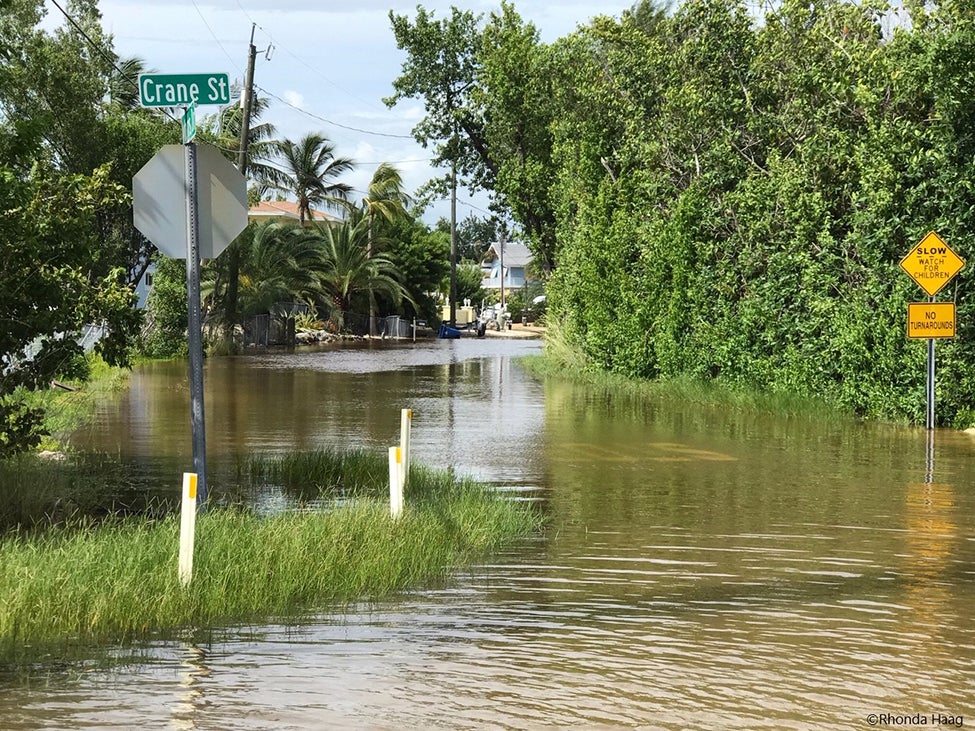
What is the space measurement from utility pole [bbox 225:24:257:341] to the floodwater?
2809 cm

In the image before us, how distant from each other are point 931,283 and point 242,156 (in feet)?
97.4

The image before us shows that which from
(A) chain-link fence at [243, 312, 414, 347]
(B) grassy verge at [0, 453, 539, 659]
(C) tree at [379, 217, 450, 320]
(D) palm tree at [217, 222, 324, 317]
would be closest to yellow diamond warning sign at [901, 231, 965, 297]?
(B) grassy verge at [0, 453, 539, 659]

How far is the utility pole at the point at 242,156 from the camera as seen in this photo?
43344 mm

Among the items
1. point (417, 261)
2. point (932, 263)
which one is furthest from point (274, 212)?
point (932, 263)

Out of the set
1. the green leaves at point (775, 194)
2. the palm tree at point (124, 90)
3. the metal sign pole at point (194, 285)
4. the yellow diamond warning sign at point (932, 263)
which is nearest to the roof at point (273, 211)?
the palm tree at point (124, 90)

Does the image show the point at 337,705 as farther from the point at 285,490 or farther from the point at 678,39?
the point at 678,39

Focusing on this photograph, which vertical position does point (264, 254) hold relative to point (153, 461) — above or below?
above

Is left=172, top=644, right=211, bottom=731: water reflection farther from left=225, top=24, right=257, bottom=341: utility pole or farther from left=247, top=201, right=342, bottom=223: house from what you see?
left=247, top=201, right=342, bottom=223: house

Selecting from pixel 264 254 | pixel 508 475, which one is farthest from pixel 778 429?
pixel 264 254

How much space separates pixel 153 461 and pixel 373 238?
57.8 metres

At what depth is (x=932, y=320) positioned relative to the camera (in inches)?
702

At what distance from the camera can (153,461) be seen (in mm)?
15398

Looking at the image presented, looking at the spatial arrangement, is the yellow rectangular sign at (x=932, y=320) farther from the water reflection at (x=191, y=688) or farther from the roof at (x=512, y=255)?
the roof at (x=512, y=255)

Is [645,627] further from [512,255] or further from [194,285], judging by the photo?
[512,255]
